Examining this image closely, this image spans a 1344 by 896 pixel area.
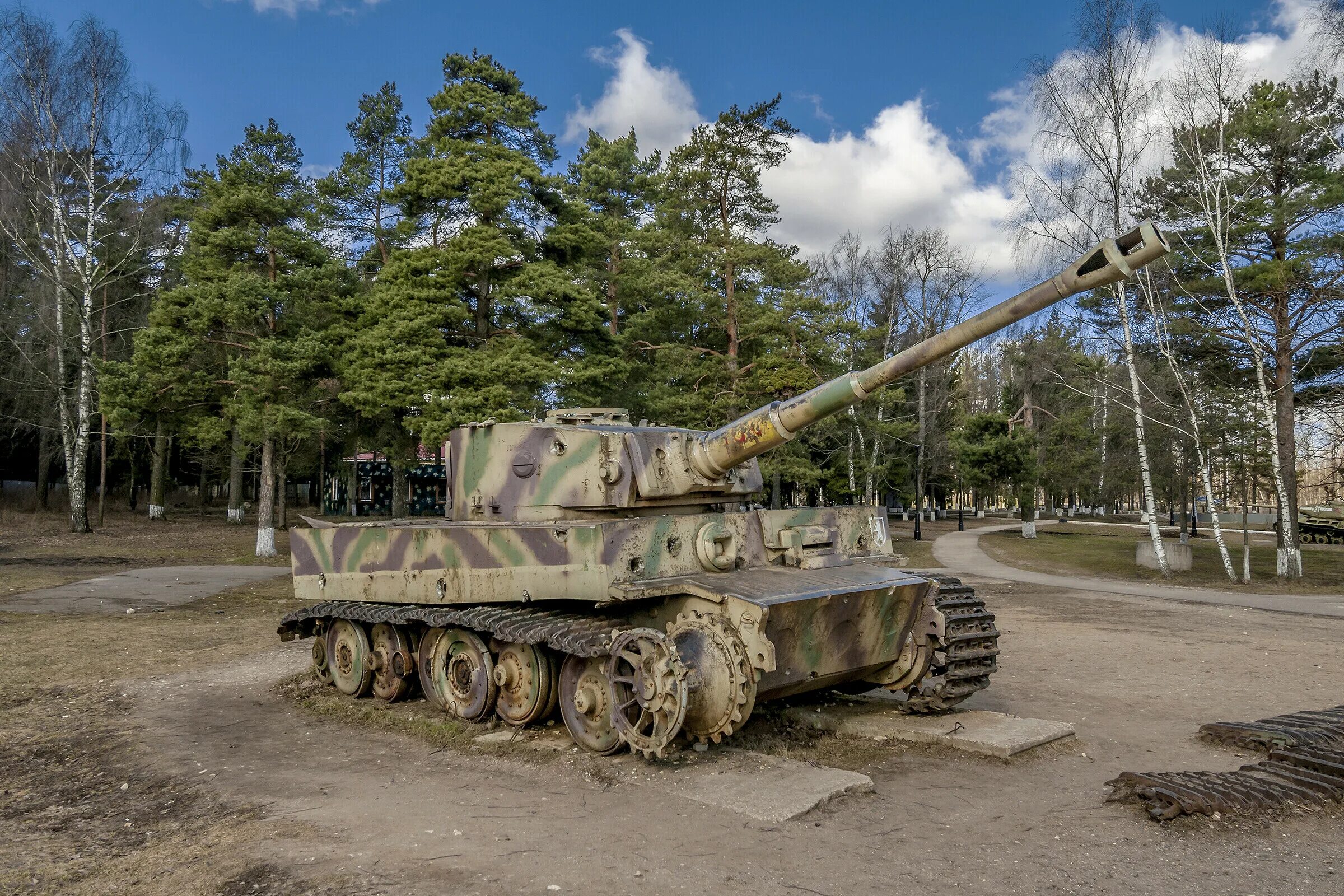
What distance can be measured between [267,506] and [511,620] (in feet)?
65.1

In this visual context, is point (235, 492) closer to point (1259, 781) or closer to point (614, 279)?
point (614, 279)

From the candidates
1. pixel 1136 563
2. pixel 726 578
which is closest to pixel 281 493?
pixel 1136 563

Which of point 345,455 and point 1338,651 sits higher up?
point 345,455

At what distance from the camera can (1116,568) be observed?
2523cm

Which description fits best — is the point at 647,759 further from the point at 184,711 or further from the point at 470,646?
the point at 184,711

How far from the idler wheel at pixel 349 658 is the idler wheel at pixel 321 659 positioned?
76 mm

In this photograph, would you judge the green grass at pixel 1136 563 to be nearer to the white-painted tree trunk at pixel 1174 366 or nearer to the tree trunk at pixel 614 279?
the white-painted tree trunk at pixel 1174 366

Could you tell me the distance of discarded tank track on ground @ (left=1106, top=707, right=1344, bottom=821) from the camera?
592 centimetres

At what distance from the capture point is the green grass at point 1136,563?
21.2 metres

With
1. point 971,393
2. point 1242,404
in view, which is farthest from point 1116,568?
point 971,393

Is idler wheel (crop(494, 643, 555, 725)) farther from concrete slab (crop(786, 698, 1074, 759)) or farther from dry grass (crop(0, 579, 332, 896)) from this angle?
dry grass (crop(0, 579, 332, 896))

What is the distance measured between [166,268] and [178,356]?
12923 millimetres

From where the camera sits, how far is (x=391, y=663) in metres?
9.85

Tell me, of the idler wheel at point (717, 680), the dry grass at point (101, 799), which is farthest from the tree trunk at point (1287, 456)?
the dry grass at point (101, 799)
